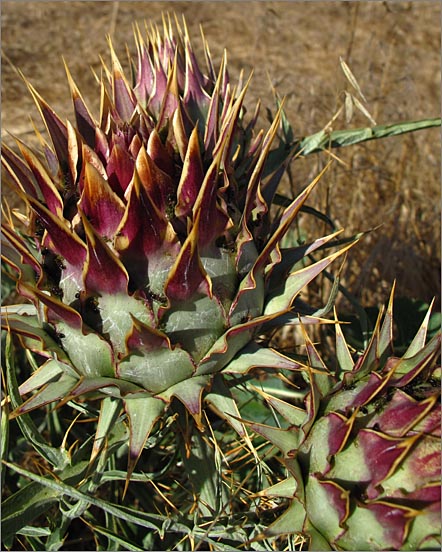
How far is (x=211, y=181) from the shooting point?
1236 mm

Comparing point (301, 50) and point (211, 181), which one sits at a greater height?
point (211, 181)

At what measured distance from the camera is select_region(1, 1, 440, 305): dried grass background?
2793 millimetres

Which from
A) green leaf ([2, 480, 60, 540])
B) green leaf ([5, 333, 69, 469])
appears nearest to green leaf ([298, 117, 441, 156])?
green leaf ([5, 333, 69, 469])

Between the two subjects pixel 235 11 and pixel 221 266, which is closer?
pixel 221 266

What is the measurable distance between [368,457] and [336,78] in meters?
2.47

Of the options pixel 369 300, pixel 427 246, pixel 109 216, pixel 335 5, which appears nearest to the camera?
pixel 109 216

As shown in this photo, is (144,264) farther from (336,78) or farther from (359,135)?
(336,78)

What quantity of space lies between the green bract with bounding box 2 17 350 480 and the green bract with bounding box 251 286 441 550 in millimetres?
114

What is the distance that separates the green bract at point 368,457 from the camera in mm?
1102

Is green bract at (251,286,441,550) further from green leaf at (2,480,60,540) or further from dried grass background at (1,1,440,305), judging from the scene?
dried grass background at (1,1,440,305)

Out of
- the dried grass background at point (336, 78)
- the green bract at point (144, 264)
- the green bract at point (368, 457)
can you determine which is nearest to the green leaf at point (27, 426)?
the green bract at point (144, 264)

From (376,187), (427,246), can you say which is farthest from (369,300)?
(376,187)

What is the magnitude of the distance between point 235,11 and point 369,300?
4.19m

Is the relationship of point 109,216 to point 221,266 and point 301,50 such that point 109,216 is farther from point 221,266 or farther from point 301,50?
point 301,50
